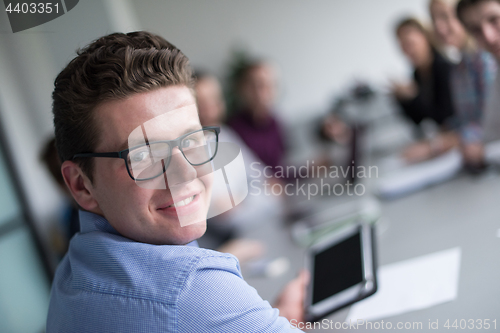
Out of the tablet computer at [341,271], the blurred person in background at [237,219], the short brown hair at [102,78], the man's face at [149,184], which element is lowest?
the blurred person in background at [237,219]

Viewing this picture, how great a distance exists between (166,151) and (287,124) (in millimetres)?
2758

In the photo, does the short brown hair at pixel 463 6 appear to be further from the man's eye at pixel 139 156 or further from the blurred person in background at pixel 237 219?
the man's eye at pixel 139 156

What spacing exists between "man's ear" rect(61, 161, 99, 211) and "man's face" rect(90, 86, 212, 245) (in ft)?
0.05

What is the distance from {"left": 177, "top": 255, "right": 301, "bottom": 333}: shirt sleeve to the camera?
1.32ft

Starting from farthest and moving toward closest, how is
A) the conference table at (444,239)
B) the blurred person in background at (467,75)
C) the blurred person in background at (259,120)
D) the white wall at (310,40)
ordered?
1. the white wall at (310,40)
2. the blurred person in background at (259,120)
3. the blurred person in background at (467,75)
4. the conference table at (444,239)

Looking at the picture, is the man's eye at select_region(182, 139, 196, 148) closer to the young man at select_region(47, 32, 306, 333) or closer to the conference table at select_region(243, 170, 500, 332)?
the young man at select_region(47, 32, 306, 333)

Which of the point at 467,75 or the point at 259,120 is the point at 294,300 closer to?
the point at 467,75

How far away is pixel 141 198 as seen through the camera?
1.52 ft

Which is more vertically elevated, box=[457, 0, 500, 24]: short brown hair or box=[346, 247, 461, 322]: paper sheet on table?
box=[457, 0, 500, 24]: short brown hair

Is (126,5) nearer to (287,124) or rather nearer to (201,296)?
(287,124)

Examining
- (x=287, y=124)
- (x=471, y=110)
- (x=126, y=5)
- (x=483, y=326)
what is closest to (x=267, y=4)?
(x=287, y=124)

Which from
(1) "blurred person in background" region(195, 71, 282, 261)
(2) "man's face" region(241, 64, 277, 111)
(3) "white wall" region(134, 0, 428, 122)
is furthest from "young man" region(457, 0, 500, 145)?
(3) "white wall" region(134, 0, 428, 122)

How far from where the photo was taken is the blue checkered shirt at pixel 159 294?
0.40m

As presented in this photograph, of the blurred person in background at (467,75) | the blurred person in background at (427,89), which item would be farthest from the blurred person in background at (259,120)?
Result: the blurred person in background at (467,75)
